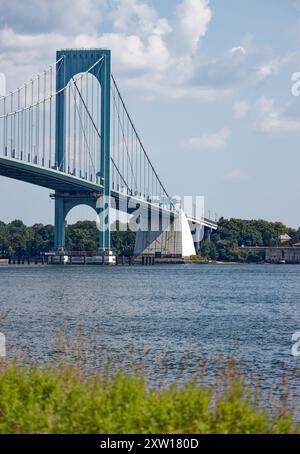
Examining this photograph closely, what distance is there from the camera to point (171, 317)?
29.6m

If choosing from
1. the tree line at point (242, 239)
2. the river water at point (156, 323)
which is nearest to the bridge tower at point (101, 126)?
the river water at point (156, 323)

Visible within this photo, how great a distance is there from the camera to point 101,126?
80875mm

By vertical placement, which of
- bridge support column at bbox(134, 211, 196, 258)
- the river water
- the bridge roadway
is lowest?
the river water

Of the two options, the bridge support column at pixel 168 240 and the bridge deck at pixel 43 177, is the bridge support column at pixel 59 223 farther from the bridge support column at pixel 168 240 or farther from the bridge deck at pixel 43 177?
the bridge support column at pixel 168 240

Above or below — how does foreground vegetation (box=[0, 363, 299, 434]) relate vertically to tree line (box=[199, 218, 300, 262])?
below

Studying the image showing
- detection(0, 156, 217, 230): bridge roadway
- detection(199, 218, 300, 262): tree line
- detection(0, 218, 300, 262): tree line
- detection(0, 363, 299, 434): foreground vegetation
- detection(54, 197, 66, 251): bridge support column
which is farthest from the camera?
detection(199, 218, 300, 262): tree line

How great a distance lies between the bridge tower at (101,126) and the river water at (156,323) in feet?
112

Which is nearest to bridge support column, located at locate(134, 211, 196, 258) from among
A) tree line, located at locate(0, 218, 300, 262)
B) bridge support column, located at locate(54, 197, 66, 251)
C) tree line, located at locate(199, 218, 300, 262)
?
tree line, located at locate(0, 218, 300, 262)

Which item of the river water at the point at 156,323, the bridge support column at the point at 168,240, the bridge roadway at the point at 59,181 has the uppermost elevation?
the bridge roadway at the point at 59,181

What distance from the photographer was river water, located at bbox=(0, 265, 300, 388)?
63.0ft

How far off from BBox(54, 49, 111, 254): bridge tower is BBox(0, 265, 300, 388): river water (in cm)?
3410

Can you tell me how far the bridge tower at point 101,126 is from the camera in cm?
7962

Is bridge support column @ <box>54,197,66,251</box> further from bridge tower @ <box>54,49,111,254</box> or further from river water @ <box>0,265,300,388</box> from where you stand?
river water @ <box>0,265,300,388</box>

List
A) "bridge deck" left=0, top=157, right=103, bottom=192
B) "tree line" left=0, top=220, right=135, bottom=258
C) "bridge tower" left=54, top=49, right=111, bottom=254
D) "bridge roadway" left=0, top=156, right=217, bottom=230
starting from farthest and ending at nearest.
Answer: "tree line" left=0, top=220, right=135, bottom=258 → "bridge tower" left=54, top=49, right=111, bottom=254 → "bridge roadway" left=0, top=156, right=217, bottom=230 → "bridge deck" left=0, top=157, right=103, bottom=192
